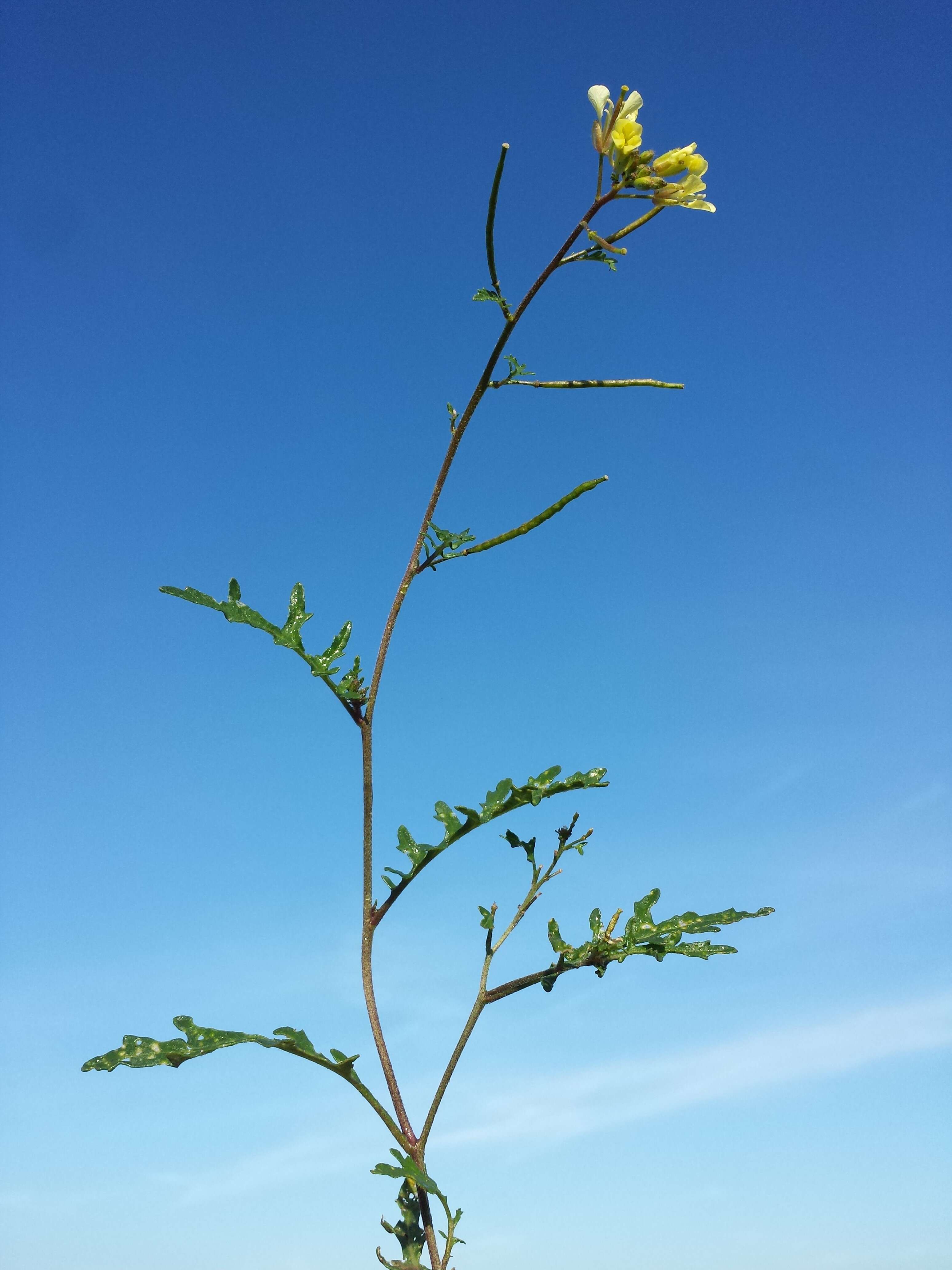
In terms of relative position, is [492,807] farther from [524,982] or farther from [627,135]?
[627,135]

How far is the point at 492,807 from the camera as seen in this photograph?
2547 millimetres

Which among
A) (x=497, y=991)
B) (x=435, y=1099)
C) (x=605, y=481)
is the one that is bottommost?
(x=435, y=1099)

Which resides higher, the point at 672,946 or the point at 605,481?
the point at 605,481

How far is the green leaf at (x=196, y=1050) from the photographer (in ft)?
7.66

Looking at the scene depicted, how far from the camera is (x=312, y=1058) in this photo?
236 centimetres

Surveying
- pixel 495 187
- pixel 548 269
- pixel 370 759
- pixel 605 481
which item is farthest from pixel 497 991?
pixel 495 187

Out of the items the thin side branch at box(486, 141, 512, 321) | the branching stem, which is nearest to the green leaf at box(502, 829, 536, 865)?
the branching stem

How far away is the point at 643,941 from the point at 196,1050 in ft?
3.92

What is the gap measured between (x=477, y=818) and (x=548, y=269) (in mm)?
1484

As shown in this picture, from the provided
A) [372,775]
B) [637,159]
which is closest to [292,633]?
[372,775]

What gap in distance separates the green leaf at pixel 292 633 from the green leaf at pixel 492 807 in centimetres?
40

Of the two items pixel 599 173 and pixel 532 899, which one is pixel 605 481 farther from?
pixel 532 899

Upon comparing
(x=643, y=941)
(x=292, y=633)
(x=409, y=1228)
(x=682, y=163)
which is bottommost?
(x=409, y=1228)

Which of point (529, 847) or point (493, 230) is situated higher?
point (493, 230)
